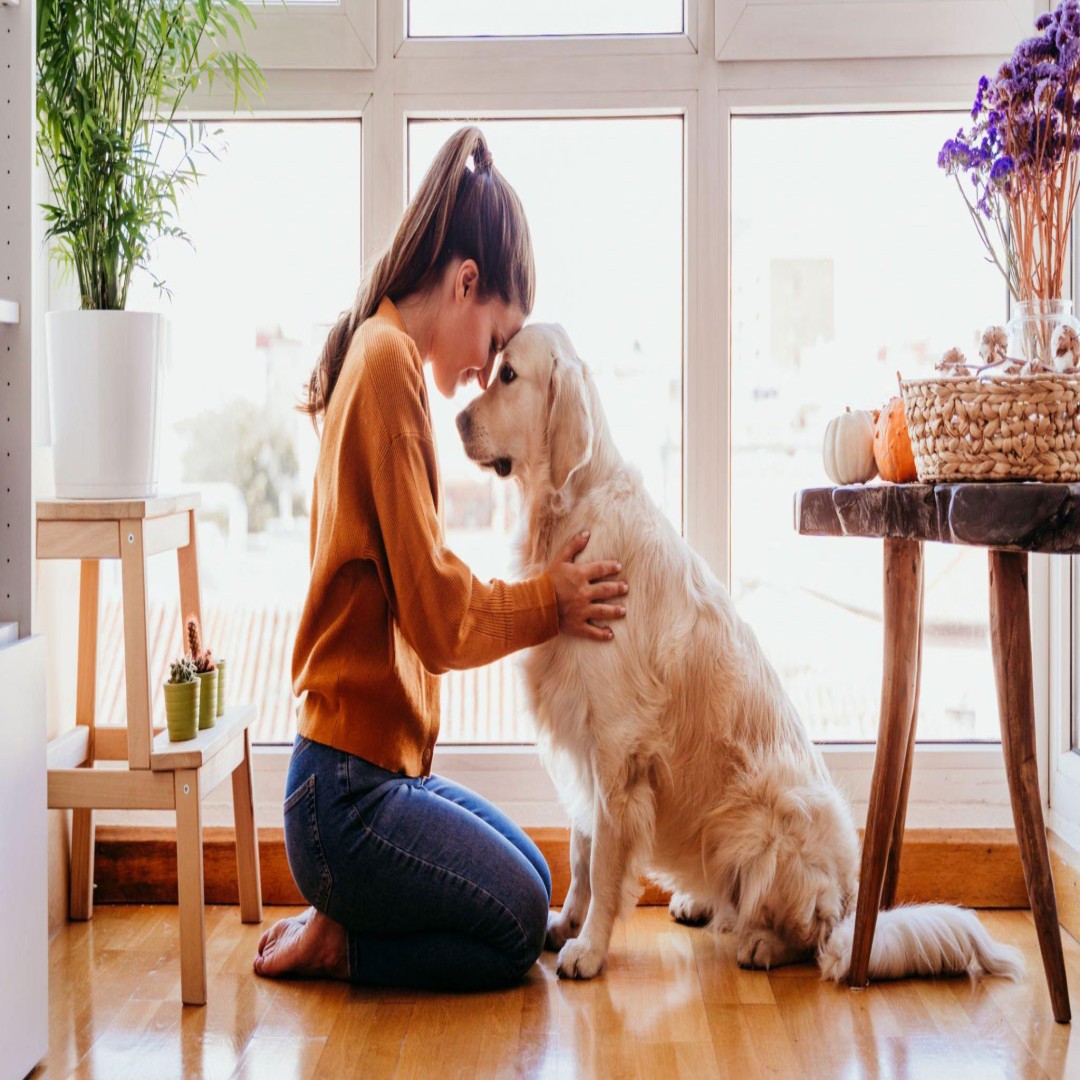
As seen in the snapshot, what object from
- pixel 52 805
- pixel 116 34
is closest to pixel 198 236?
pixel 116 34

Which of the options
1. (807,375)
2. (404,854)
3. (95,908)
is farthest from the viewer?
(807,375)

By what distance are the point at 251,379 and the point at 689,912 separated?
1.48 metres

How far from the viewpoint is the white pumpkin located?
1.90 m

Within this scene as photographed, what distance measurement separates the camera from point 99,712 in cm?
258

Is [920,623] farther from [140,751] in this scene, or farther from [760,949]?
[140,751]

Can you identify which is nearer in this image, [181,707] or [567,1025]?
[567,1025]

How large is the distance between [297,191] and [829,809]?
170cm

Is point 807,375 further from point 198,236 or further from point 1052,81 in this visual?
point 198,236

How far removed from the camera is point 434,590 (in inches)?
73.7

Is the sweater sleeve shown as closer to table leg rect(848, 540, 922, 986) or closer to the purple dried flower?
table leg rect(848, 540, 922, 986)

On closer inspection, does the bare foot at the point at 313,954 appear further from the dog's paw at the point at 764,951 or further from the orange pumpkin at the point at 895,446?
the orange pumpkin at the point at 895,446

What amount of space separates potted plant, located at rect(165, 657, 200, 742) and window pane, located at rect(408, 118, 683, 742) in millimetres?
734

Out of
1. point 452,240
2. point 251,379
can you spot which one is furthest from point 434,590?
point 251,379

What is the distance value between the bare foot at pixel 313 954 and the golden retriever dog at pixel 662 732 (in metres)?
0.39
